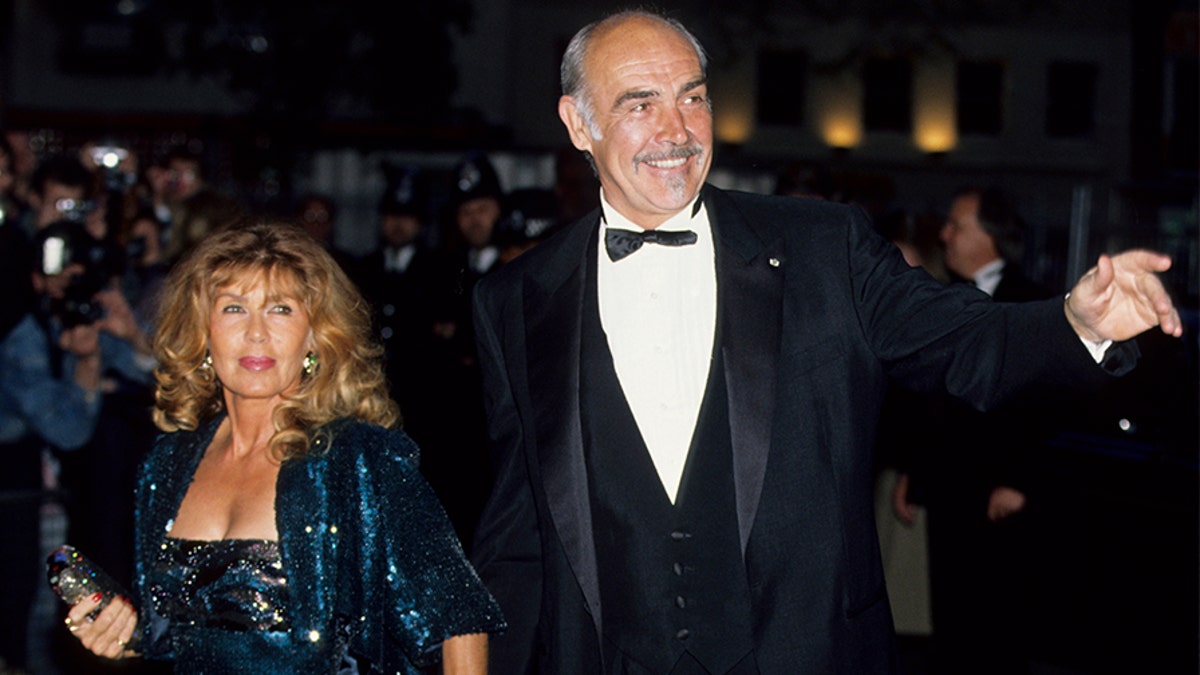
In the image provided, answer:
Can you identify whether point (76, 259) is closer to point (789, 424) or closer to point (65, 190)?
point (65, 190)

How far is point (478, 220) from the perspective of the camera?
8.46m

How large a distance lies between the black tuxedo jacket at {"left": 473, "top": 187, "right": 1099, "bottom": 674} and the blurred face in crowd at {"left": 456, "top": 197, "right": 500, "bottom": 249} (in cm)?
524

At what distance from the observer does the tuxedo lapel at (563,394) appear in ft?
10.1

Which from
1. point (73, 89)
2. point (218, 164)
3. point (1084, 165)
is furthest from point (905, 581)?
point (1084, 165)

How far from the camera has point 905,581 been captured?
23.3 ft

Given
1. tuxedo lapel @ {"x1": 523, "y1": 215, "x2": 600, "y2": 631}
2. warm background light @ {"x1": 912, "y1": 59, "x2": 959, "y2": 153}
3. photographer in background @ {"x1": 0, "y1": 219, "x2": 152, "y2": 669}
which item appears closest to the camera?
tuxedo lapel @ {"x1": 523, "y1": 215, "x2": 600, "y2": 631}

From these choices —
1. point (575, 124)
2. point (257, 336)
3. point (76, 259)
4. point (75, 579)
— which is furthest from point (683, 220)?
point (76, 259)

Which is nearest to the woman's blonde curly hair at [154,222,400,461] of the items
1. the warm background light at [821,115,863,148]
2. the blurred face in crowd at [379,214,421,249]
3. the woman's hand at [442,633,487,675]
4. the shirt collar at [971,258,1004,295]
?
the woman's hand at [442,633,487,675]

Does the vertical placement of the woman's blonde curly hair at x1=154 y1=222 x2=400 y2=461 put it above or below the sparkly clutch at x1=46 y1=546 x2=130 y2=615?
above

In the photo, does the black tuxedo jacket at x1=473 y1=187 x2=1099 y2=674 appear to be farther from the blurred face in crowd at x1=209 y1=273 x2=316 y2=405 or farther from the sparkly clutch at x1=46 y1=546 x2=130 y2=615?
the sparkly clutch at x1=46 y1=546 x2=130 y2=615

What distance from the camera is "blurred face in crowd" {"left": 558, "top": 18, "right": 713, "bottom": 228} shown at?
3158 millimetres

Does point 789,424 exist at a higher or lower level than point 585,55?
lower

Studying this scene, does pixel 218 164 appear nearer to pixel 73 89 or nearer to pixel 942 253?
pixel 73 89

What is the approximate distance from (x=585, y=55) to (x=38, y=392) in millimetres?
3963
